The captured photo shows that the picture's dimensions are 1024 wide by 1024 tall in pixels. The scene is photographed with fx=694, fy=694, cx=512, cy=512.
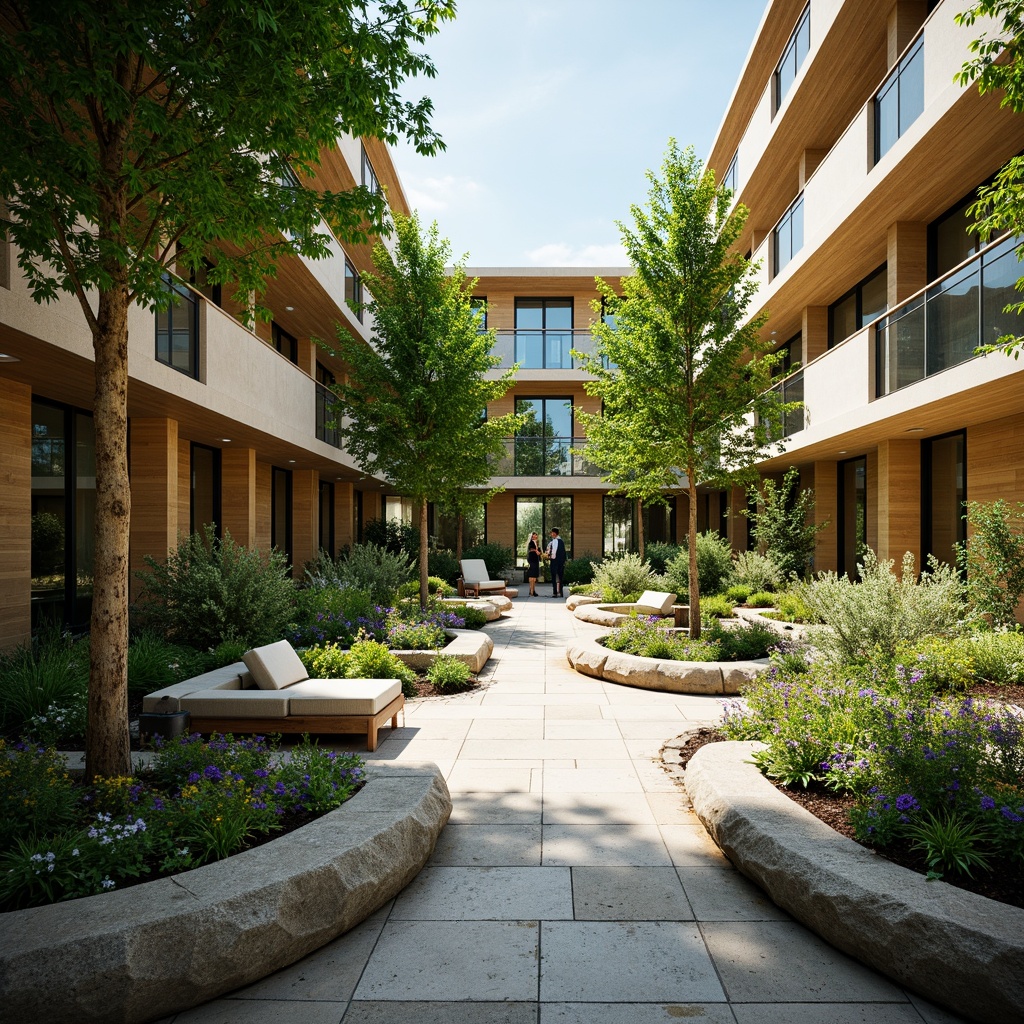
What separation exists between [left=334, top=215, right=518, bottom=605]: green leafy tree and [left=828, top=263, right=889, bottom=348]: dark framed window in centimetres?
768

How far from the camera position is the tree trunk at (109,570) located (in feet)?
14.1

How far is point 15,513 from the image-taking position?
7.97m

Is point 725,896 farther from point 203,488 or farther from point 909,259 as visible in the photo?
point 203,488

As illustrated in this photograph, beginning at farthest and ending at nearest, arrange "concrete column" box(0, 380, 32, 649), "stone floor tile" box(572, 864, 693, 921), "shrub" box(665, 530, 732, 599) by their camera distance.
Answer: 1. "shrub" box(665, 530, 732, 599)
2. "concrete column" box(0, 380, 32, 649)
3. "stone floor tile" box(572, 864, 693, 921)

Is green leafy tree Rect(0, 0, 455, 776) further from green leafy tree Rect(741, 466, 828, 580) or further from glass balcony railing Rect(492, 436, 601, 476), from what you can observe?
glass balcony railing Rect(492, 436, 601, 476)

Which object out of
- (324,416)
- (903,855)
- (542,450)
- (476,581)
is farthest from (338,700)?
(542,450)

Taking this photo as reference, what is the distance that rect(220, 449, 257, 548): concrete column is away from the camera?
46.2 ft

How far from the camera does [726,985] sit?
3027mm

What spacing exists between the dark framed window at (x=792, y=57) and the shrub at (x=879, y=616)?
37.0 feet

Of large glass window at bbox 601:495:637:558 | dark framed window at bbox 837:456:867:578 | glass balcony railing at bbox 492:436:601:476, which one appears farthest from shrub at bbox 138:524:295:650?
large glass window at bbox 601:495:637:558

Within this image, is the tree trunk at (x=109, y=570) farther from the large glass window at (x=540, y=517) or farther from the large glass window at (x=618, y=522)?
the large glass window at (x=618, y=522)

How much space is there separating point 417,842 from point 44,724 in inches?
155

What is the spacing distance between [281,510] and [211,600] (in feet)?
29.6

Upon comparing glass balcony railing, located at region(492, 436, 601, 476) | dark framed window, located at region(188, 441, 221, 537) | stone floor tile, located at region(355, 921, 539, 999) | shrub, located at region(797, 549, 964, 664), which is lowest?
stone floor tile, located at region(355, 921, 539, 999)
